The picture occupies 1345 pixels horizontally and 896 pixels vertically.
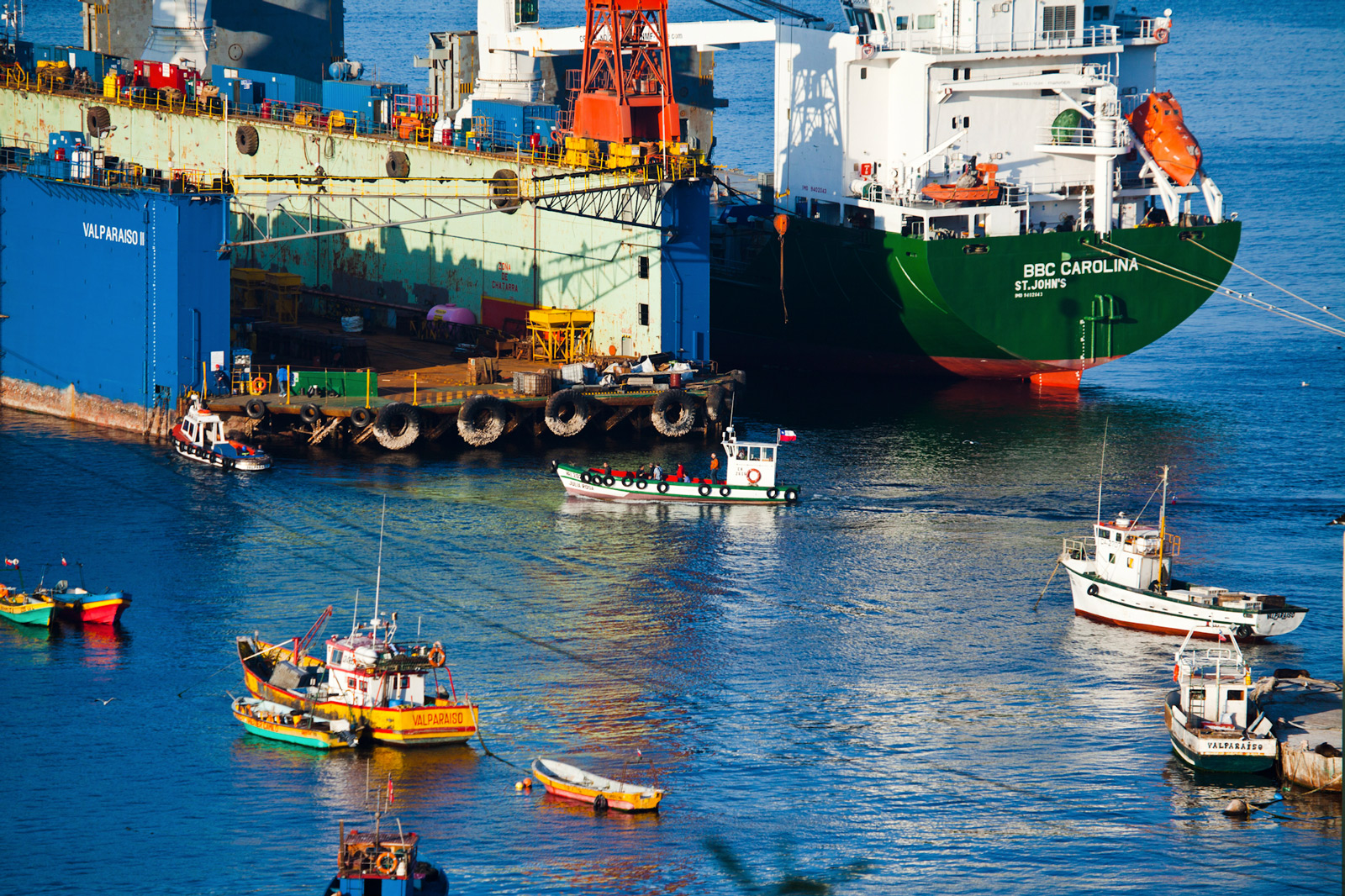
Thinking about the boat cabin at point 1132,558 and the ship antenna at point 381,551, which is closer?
the boat cabin at point 1132,558

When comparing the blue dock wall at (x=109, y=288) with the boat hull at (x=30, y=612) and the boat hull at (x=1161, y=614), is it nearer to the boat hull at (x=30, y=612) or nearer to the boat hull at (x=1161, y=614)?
the boat hull at (x=30, y=612)

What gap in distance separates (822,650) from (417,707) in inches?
467

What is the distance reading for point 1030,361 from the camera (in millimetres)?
85375

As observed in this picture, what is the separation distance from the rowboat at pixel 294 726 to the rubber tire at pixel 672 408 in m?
31.1

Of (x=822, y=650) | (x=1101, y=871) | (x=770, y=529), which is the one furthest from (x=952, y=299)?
(x=1101, y=871)

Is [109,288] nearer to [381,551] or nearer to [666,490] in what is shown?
[381,551]

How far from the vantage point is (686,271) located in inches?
3108

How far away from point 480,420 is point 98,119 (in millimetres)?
40294

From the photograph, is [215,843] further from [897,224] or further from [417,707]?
[897,224]

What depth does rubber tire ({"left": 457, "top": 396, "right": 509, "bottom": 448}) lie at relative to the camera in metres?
71.9

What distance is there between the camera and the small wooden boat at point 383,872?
35.9 meters

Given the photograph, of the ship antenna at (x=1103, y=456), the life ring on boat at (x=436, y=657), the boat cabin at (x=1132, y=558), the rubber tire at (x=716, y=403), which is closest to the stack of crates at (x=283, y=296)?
the rubber tire at (x=716, y=403)

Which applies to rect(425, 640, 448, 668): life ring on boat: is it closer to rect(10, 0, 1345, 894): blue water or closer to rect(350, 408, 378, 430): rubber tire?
rect(10, 0, 1345, 894): blue water

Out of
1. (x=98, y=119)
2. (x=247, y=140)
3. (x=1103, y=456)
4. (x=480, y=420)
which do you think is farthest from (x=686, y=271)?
(x=98, y=119)
